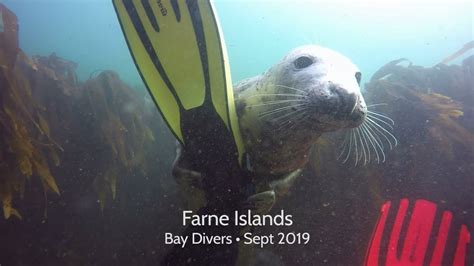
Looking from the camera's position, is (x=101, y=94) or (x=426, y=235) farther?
(x=101, y=94)

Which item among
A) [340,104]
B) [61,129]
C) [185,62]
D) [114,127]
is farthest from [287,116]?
[61,129]

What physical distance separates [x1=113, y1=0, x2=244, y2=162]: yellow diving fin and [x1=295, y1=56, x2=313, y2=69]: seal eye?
1.89 ft

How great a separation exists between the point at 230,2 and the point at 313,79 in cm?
3710

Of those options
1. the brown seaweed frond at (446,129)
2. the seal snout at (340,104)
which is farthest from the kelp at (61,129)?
the brown seaweed frond at (446,129)

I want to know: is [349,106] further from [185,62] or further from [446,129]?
[446,129]

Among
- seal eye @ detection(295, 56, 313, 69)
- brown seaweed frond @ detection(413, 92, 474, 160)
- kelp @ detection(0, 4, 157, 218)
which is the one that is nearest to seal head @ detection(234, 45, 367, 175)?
seal eye @ detection(295, 56, 313, 69)

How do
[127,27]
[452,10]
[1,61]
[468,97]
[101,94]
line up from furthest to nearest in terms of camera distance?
[452,10], [468,97], [101,94], [1,61], [127,27]

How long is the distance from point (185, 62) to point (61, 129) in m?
2.30

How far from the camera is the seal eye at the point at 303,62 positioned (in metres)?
2.19

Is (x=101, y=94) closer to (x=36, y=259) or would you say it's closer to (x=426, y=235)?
(x=36, y=259)

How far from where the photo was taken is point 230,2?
119 feet

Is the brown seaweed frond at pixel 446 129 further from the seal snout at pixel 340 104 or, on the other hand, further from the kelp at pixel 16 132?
the kelp at pixel 16 132

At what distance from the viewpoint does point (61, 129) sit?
11.6 ft

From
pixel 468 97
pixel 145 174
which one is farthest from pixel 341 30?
pixel 145 174
